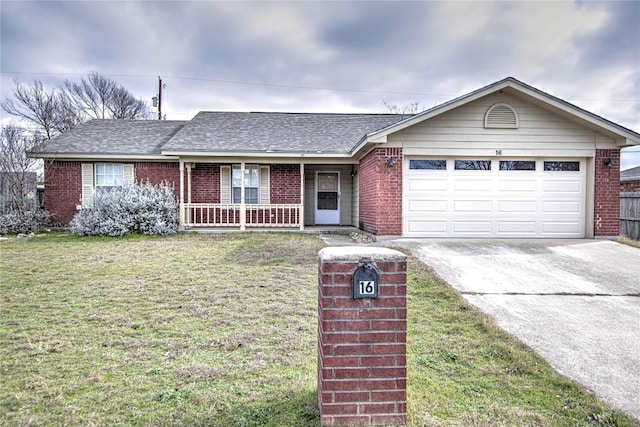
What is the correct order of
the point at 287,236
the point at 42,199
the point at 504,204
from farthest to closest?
the point at 42,199, the point at 287,236, the point at 504,204

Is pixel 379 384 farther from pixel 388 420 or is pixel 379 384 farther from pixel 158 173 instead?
pixel 158 173

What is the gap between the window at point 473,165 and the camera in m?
10.2

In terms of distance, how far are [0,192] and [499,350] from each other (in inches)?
646

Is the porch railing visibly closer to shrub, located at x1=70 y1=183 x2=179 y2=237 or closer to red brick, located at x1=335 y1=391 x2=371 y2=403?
shrub, located at x1=70 y1=183 x2=179 y2=237

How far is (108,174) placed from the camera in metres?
14.1

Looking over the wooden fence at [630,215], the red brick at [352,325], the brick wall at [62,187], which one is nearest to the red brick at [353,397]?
the red brick at [352,325]

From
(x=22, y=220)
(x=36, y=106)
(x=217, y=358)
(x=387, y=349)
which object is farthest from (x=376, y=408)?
(x=36, y=106)

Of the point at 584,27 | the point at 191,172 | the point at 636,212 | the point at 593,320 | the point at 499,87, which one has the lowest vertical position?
the point at 593,320

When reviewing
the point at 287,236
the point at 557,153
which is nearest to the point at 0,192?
the point at 287,236

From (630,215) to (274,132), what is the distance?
1300cm

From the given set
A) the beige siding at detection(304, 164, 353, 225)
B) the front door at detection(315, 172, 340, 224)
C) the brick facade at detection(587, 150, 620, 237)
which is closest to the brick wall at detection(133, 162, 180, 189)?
the beige siding at detection(304, 164, 353, 225)

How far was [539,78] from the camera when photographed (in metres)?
18.8

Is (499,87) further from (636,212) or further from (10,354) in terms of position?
(10,354)

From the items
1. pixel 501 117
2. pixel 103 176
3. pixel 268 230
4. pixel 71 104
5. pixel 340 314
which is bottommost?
pixel 268 230
